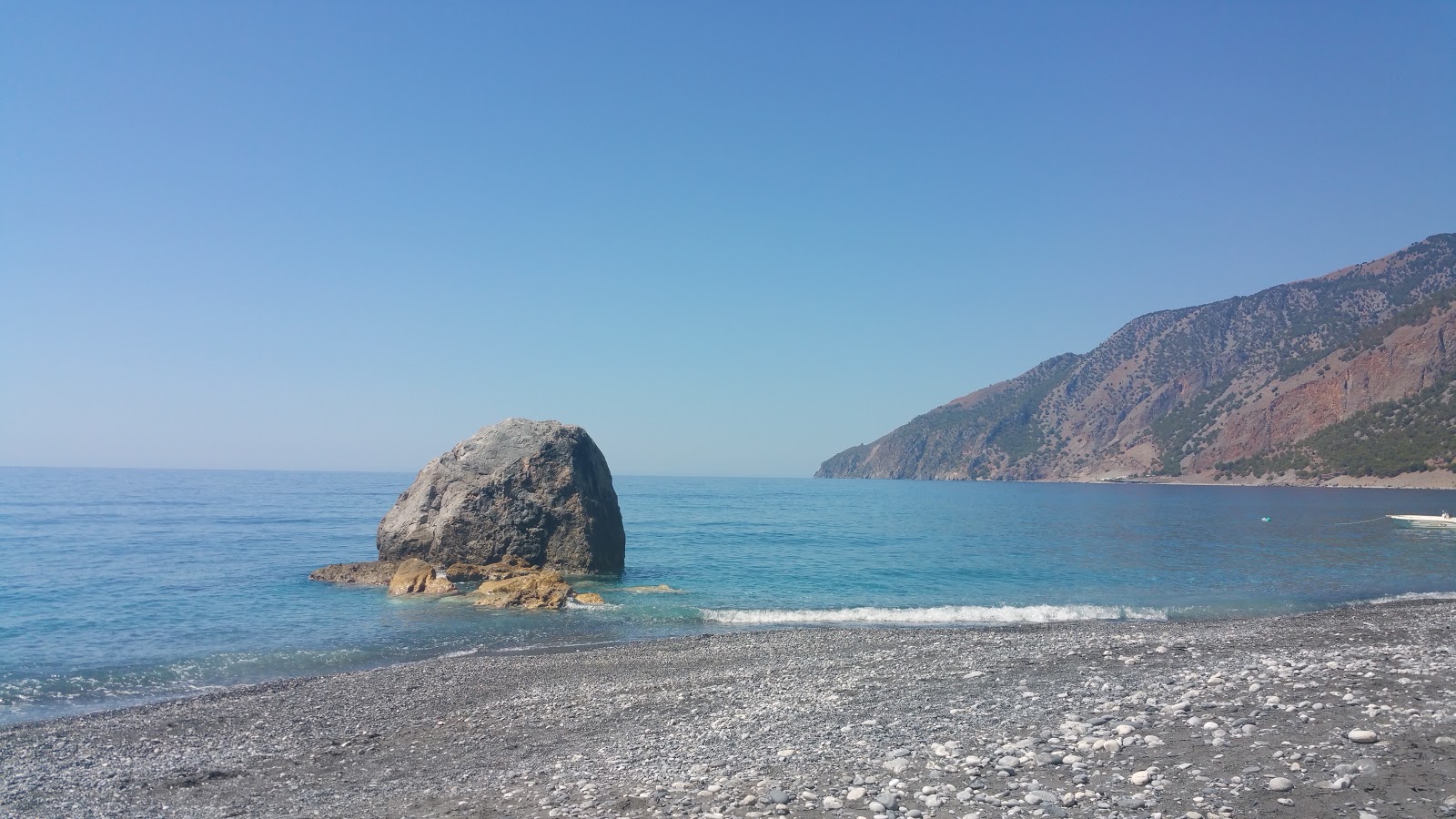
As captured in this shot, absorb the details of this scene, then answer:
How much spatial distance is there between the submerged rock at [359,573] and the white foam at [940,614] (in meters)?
13.5

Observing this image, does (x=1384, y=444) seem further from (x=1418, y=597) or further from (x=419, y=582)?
(x=419, y=582)

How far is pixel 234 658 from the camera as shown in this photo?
62.2ft

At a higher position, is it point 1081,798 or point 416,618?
point 1081,798

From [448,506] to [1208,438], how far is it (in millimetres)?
169339

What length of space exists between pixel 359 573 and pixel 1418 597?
122ft

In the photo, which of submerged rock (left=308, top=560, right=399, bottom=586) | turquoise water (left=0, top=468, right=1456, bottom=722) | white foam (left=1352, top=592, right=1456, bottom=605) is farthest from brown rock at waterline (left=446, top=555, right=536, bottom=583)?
white foam (left=1352, top=592, right=1456, bottom=605)

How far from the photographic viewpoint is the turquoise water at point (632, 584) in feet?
64.0

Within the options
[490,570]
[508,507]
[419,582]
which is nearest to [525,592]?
[419,582]

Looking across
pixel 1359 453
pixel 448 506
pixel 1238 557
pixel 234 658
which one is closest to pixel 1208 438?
pixel 1359 453

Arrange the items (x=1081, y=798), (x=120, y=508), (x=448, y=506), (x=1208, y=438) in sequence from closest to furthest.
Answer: (x=1081, y=798)
(x=448, y=506)
(x=120, y=508)
(x=1208, y=438)

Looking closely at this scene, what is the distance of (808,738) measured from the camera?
1092cm

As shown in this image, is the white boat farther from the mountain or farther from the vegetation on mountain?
the mountain

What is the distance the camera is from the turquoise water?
64.0ft

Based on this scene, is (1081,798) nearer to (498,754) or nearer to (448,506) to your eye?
(498,754)
